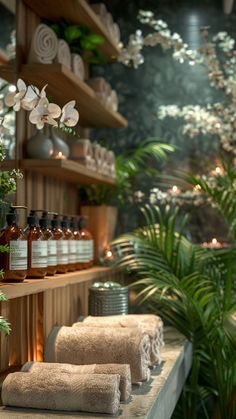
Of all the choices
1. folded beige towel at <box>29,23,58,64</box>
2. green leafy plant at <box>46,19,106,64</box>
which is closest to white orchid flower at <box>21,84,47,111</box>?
Answer: folded beige towel at <box>29,23,58,64</box>

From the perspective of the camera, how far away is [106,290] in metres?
3.30

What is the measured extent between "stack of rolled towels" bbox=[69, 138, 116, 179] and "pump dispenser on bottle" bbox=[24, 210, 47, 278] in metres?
1.15

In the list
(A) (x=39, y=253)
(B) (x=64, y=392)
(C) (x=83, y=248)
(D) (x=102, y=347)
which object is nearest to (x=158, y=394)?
(D) (x=102, y=347)

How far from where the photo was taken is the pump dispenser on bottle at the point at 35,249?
256 centimetres

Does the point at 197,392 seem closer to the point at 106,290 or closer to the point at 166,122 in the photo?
the point at 106,290

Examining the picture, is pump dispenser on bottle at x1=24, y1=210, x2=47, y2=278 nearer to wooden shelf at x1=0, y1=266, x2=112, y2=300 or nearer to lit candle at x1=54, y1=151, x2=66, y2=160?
wooden shelf at x1=0, y1=266, x2=112, y2=300

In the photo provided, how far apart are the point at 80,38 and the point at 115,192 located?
110cm

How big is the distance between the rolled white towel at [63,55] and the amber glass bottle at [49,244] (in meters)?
0.89

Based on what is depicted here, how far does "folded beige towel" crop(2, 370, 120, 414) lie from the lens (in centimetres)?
207

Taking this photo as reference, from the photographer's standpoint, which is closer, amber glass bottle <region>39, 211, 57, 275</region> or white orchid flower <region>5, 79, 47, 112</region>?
white orchid flower <region>5, 79, 47, 112</region>

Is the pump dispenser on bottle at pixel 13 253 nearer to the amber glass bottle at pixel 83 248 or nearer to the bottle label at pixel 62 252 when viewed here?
the bottle label at pixel 62 252

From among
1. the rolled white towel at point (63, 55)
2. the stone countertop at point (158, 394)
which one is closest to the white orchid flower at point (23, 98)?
the stone countertop at point (158, 394)

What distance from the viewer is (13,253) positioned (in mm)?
2318

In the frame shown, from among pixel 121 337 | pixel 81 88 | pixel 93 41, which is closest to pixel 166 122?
pixel 93 41
